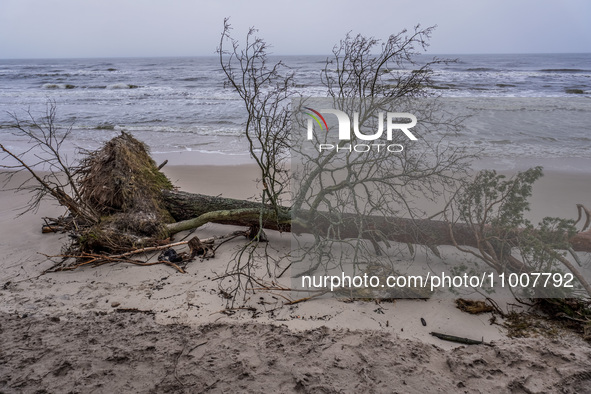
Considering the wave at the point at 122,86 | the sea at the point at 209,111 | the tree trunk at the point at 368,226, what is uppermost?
the wave at the point at 122,86

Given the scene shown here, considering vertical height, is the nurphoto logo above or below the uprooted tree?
above

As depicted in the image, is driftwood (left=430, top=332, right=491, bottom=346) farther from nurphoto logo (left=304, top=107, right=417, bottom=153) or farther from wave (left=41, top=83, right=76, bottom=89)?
wave (left=41, top=83, right=76, bottom=89)

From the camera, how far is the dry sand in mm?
2551

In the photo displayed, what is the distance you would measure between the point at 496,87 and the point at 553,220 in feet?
66.5

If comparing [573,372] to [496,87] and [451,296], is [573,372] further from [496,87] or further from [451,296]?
[496,87]

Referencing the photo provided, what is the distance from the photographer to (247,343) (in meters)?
2.93

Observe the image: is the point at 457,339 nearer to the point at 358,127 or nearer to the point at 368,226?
the point at 368,226

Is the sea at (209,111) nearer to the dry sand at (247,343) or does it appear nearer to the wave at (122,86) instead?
the wave at (122,86)

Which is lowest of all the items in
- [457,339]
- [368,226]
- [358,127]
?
[457,339]

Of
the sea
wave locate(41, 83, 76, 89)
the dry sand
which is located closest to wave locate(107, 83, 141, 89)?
the sea

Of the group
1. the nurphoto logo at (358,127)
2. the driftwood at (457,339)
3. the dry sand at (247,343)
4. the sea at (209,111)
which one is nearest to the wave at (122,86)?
the sea at (209,111)

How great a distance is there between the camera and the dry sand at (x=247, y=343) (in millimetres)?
2551

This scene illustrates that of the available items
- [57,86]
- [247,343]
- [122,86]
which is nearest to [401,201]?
[247,343]

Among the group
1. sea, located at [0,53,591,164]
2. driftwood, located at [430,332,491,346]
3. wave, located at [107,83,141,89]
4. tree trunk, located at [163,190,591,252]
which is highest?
wave, located at [107,83,141,89]
